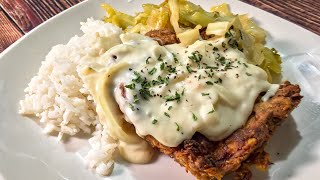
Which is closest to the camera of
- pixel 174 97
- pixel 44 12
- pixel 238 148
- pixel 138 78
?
pixel 238 148

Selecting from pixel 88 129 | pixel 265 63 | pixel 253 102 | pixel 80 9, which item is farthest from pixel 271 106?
pixel 80 9

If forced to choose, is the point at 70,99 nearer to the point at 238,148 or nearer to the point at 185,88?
the point at 185,88

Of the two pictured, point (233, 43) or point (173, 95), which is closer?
point (173, 95)

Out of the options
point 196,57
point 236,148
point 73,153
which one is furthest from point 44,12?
point 236,148

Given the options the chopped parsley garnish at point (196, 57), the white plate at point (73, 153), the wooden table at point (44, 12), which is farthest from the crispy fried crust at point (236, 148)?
the wooden table at point (44, 12)

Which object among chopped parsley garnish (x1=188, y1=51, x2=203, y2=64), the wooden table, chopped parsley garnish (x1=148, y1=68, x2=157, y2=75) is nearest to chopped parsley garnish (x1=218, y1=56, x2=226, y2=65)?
chopped parsley garnish (x1=188, y1=51, x2=203, y2=64)

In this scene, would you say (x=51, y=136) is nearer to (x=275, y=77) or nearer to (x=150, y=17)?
(x=150, y=17)
